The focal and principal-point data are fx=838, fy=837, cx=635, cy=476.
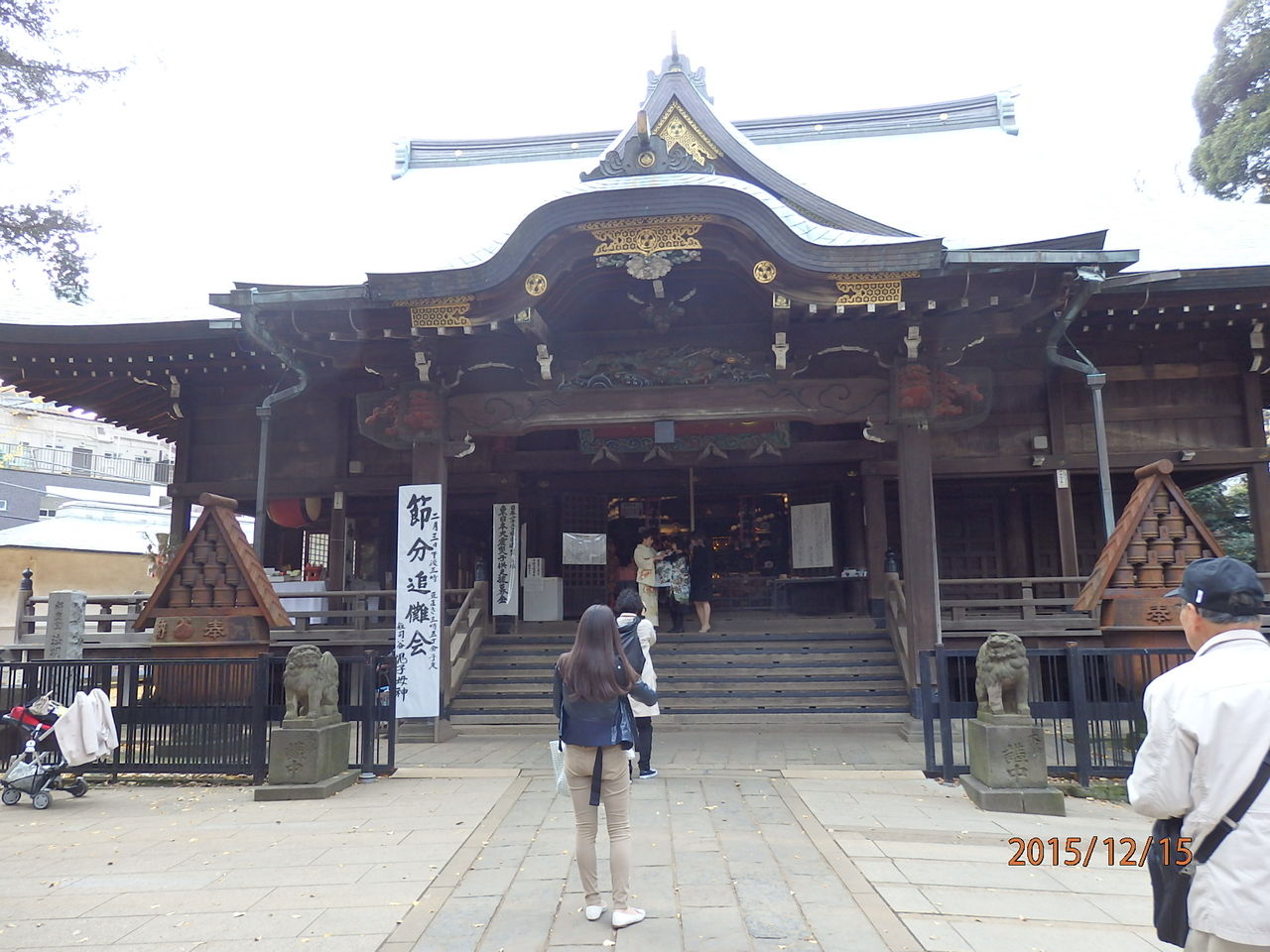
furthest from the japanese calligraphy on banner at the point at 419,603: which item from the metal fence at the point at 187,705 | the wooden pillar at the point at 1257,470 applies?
the wooden pillar at the point at 1257,470

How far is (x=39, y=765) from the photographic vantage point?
6969 mm

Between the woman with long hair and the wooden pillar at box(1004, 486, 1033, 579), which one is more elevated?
the wooden pillar at box(1004, 486, 1033, 579)

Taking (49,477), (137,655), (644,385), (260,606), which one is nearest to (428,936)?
(260,606)

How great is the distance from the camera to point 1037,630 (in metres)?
10.2

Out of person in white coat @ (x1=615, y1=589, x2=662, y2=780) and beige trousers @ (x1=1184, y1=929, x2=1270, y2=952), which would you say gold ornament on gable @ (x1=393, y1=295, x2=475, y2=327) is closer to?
person in white coat @ (x1=615, y1=589, x2=662, y2=780)

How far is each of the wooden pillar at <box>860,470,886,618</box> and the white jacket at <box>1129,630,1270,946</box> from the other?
10406 mm

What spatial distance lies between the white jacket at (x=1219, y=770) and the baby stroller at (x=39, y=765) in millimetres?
7935

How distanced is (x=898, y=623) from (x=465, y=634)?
576cm

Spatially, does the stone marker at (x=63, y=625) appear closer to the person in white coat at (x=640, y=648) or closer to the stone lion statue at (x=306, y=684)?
the stone lion statue at (x=306, y=684)

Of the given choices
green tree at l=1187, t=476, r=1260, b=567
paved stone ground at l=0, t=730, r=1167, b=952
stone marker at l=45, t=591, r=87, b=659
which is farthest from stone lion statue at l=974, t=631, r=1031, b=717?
green tree at l=1187, t=476, r=1260, b=567

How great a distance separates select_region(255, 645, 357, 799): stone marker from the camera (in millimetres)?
7043

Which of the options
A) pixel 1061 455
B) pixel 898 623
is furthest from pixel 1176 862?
pixel 1061 455

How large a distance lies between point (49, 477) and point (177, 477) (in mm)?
28423

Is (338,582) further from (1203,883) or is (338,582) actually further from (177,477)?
(1203,883)
